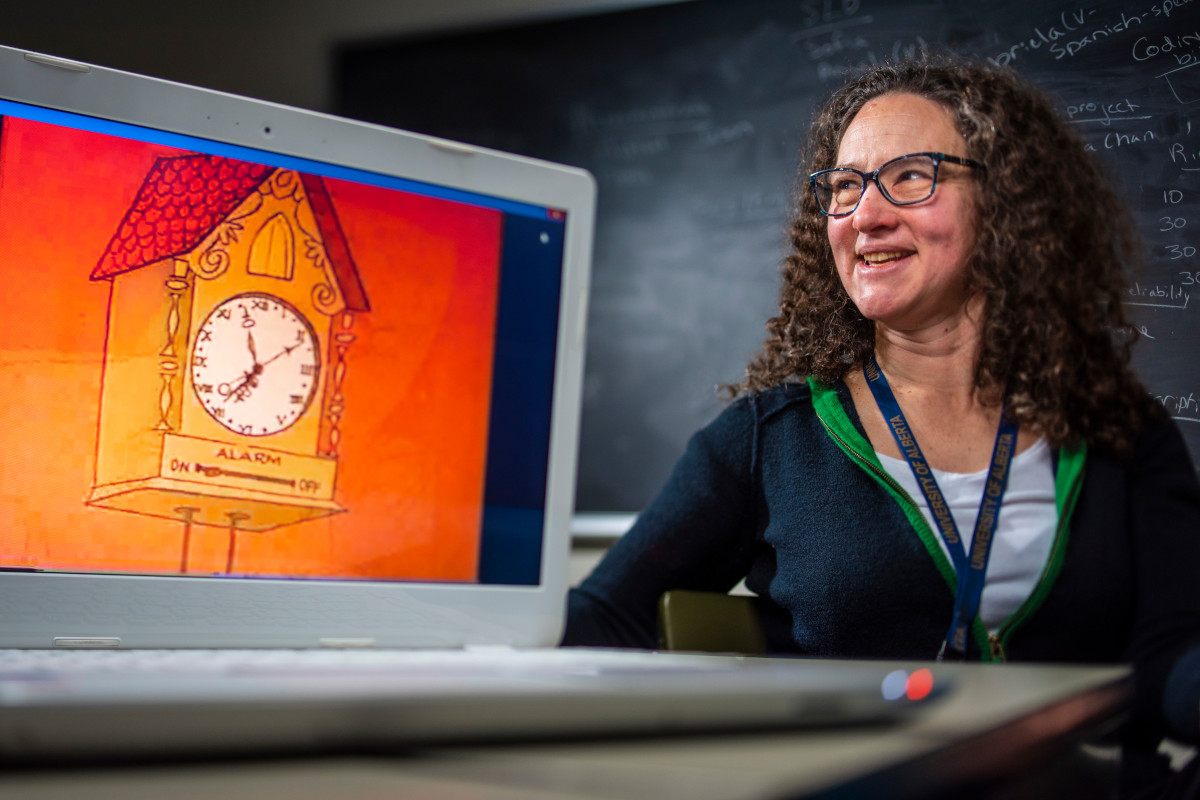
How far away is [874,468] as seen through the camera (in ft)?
3.38

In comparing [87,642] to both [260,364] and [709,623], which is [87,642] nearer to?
[260,364]

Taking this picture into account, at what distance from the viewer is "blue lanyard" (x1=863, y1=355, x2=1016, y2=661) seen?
0.96 m

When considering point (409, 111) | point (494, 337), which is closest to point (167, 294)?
point (494, 337)

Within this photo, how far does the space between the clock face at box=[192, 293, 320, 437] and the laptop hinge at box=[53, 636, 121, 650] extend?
158 mm

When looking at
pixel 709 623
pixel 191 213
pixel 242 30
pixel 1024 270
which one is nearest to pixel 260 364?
pixel 191 213

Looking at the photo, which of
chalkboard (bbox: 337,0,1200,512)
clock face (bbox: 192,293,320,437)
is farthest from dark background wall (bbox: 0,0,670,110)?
clock face (bbox: 192,293,320,437)

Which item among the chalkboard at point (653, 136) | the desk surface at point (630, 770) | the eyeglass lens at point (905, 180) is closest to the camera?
the desk surface at point (630, 770)

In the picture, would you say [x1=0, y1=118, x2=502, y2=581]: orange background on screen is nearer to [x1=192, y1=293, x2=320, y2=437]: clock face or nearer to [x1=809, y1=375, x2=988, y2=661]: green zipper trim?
[x1=192, y1=293, x2=320, y2=437]: clock face

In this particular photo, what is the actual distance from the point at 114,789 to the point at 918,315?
37.6 inches

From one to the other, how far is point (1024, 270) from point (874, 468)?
0.27 meters

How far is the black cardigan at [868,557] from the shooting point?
97cm

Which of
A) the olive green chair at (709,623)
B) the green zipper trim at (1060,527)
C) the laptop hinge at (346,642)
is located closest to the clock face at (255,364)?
the laptop hinge at (346,642)

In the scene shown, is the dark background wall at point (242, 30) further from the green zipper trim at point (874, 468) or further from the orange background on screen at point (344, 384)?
the orange background on screen at point (344, 384)

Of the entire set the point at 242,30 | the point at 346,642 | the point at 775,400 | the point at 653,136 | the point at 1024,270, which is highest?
the point at 242,30
